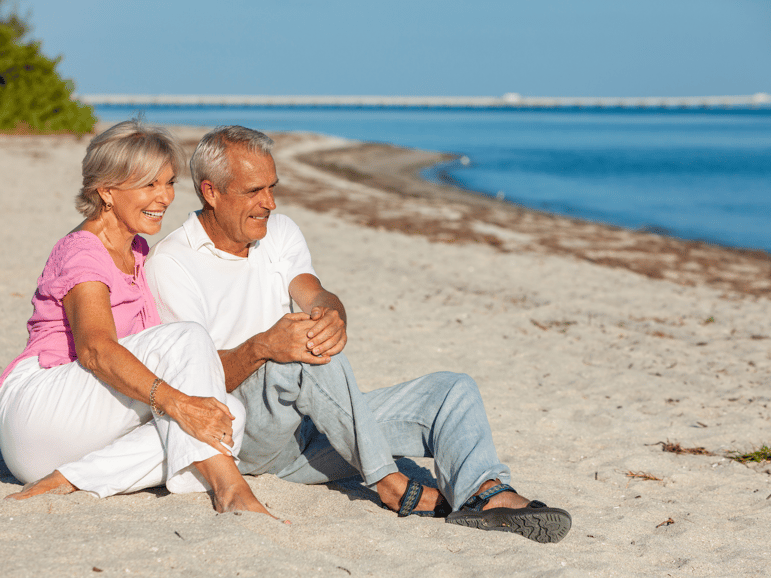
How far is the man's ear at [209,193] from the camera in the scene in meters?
3.13

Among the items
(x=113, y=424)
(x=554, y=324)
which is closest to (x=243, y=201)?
(x=113, y=424)

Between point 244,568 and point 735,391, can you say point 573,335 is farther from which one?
point 244,568

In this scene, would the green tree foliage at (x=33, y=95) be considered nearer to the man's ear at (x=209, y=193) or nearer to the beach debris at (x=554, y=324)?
the beach debris at (x=554, y=324)

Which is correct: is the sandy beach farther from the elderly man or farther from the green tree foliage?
the green tree foliage

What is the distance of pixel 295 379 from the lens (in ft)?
9.07

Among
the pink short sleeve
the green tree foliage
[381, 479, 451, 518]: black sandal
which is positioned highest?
the green tree foliage

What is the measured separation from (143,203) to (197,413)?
0.89 m

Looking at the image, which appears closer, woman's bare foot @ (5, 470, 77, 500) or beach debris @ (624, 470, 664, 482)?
woman's bare foot @ (5, 470, 77, 500)

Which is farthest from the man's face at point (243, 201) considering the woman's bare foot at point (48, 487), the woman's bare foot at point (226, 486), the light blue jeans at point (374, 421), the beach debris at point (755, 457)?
the beach debris at point (755, 457)

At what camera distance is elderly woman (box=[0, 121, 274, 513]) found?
256 cm

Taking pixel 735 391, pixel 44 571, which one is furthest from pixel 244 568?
pixel 735 391

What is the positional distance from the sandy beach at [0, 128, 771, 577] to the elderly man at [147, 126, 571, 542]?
13 cm

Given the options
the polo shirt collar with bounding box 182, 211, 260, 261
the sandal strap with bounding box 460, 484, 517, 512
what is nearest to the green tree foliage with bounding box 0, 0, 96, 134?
the polo shirt collar with bounding box 182, 211, 260, 261

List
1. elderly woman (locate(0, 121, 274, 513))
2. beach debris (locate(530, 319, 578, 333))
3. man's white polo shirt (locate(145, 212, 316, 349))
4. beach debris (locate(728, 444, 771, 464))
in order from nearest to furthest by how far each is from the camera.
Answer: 1. elderly woman (locate(0, 121, 274, 513))
2. man's white polo shirt (locate(145, 212, 316, 349))
3. beach debris (locate(728, 444, 771, 464))
4. beach debris (locate(530, 319, 578, 333))
